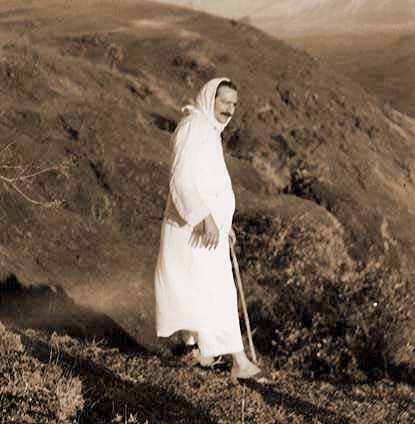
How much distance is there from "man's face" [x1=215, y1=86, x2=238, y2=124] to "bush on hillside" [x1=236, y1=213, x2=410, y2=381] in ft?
7.76

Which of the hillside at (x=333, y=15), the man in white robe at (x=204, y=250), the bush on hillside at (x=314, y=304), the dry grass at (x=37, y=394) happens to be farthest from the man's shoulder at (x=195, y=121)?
the hillside at (x=333, y=15)

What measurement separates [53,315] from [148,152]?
5.43 metres

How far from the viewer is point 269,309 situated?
7.55m

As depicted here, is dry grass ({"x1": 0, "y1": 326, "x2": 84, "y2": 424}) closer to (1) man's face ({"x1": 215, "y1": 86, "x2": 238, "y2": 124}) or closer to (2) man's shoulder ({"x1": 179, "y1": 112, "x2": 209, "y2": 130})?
(2) man's shoulder ({"x1": 179, "y1": 112, "x2": 209, "y2": 130})

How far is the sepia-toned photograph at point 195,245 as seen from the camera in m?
4.11

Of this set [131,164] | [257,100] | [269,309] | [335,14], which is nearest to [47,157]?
[131,164]

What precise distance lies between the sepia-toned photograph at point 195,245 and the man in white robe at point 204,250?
12 millimetres

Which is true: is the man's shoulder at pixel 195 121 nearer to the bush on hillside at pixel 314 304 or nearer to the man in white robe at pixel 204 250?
the man in white robe at pixel 204 250

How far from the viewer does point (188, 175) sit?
411 cm

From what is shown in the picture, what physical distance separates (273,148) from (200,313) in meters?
14.1

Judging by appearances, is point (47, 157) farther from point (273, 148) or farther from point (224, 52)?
point (224, 52)

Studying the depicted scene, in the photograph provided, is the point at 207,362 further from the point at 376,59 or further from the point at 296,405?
the point at 376,59

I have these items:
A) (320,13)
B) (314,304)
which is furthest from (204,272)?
(320,13)

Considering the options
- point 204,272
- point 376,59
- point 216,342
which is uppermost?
point 204,272
